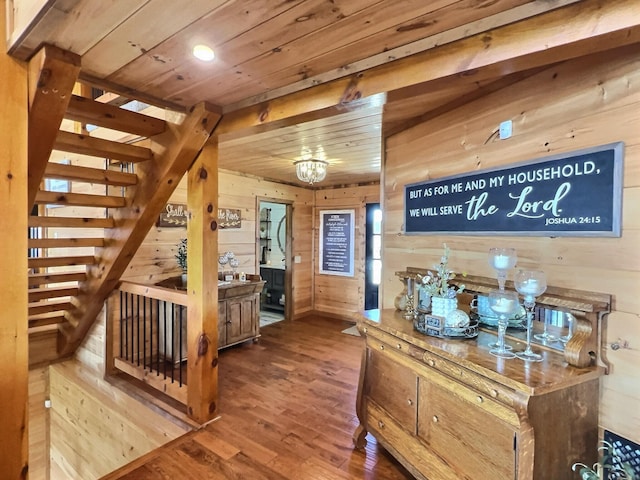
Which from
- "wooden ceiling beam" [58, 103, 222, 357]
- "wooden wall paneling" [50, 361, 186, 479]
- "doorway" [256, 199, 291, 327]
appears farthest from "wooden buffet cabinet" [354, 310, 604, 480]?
"doorway" [256, 199, 291, 327]

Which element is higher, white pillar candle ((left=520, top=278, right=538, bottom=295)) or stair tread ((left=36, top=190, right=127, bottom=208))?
stair tread ((left=36, top=190, right=127, bottom=208))

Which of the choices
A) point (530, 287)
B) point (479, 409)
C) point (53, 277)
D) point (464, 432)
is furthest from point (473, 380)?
point (53, 277)

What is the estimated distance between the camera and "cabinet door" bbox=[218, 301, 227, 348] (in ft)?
13.4

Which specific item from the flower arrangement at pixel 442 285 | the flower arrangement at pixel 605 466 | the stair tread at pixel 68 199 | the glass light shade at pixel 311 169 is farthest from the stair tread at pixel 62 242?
the flower arrangement at pixel 605 466

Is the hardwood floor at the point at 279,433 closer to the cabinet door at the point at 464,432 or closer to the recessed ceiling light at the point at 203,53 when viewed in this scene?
the cabinet door at the point at 464,432

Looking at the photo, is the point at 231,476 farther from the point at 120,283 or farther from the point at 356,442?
the point at 120,283

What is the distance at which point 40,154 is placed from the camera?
1.91m

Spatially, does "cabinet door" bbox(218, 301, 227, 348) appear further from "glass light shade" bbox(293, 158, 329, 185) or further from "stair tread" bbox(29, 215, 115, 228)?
"glass light shade" bbox(293, 158, 329, 185)

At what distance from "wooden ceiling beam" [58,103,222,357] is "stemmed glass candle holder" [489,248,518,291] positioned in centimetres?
189

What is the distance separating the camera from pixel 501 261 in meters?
1.61

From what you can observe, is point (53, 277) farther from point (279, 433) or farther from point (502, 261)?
point (502, 261)

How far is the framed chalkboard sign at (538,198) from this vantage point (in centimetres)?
137

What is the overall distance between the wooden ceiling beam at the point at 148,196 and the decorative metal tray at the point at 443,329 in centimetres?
184

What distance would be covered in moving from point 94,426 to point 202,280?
2469 mm
